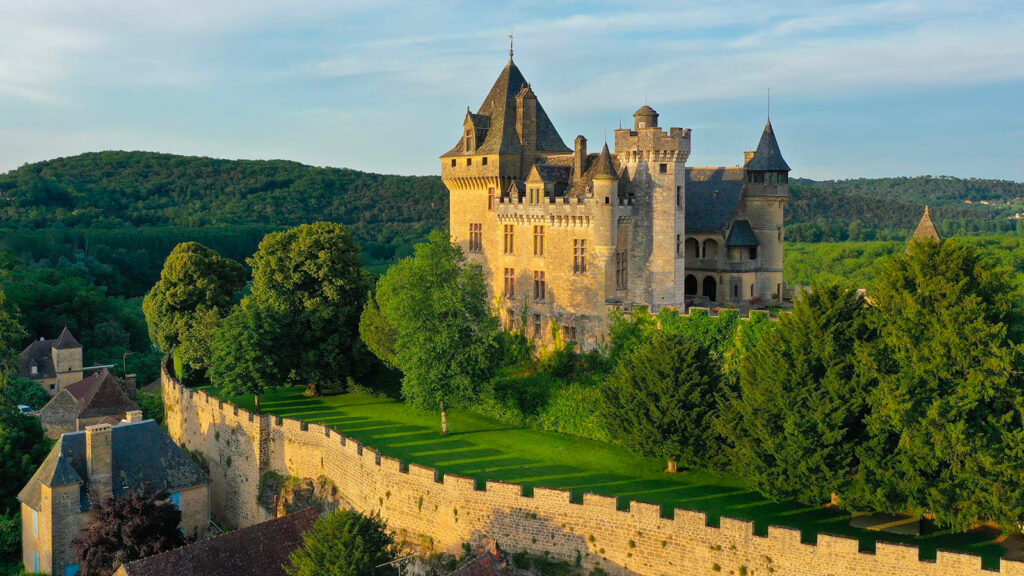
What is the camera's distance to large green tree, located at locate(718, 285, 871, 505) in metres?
25.2

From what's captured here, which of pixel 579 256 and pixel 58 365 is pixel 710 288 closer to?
pixel 579 256

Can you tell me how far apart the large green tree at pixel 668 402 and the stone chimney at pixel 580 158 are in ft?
35.6

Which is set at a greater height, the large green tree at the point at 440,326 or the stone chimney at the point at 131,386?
the large green tree at the point at 440,326

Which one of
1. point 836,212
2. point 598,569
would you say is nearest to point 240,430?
point 598,569

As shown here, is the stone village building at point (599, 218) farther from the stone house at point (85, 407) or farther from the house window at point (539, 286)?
the stone house at point (85, 407)

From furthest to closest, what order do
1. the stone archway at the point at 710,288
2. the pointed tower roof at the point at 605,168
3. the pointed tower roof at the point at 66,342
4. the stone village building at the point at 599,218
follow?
the pointed tower roof at the point at 66,342
the stone archway at the point at 710,288
the stone village building at the point at 599,218
the pointed tower roof at the point at 605,168

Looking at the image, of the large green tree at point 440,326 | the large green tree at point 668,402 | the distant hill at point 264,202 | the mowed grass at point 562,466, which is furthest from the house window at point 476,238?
the distant hill at point 264,202

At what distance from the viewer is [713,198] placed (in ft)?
141

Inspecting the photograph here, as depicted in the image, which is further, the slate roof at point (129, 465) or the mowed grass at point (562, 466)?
the slate roof at point (129, 465)

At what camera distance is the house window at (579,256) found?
3878 cm

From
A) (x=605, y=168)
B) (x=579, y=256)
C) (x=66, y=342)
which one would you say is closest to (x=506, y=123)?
(x=605, y=168)

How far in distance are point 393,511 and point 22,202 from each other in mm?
107917

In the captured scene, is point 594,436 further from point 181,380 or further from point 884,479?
point 181,380

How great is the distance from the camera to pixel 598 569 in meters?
25.1
